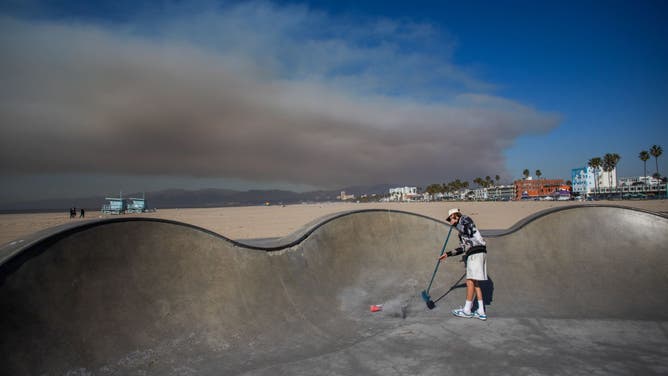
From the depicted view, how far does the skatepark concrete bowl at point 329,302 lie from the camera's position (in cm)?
367

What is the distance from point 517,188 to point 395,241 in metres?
174

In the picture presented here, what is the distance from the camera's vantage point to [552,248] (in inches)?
284

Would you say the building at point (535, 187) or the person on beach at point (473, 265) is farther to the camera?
the building at point (535, 187)

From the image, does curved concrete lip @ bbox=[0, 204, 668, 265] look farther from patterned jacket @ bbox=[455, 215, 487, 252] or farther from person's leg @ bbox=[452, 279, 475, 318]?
person's leg @ bbox=[452, 279, 475, 318]

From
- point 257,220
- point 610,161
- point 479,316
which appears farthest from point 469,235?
point 610,161

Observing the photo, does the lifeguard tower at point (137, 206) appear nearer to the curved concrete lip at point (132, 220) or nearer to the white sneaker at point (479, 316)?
the curved concrete lip at point (132, 220)

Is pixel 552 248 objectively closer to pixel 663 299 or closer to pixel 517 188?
pixel 663 299

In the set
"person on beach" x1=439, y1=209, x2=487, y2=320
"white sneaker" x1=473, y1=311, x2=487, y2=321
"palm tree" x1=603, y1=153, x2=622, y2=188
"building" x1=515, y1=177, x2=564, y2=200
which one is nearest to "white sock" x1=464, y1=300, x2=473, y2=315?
"person on beach" x1=439, y1=209, x2=487, y2=320

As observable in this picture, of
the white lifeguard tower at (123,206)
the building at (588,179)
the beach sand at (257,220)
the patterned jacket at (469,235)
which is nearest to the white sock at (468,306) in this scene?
the patterned jacket at (469,235)

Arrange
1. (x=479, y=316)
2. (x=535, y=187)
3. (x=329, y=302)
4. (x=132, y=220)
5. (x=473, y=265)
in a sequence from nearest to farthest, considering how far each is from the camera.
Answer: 1. (x=132, y=220)
2. (x=479, y=316)
3. (x=473, y=265)
4. (x=329, y=302)
5. (x=535, y=187)

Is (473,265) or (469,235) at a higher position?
(469,235)

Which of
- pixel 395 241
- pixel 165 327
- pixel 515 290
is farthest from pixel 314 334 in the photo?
pixel 515 290

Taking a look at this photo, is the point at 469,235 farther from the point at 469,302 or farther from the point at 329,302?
the point at 329,302

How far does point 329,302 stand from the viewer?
5742mm
